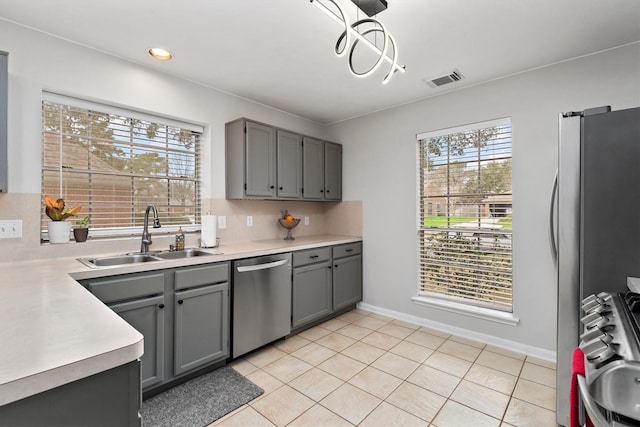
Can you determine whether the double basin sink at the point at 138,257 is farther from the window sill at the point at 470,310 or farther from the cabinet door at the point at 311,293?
the window sill at the point at 470,310

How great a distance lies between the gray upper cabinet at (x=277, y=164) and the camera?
9.91 ft

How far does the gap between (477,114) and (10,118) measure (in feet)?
12.1

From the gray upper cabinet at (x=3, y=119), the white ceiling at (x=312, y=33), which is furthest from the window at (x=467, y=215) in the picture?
the gray upper cabinet at (x=3, y=119)

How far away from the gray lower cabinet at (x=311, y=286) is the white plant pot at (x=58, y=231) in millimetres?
1785

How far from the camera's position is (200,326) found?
2.26 m

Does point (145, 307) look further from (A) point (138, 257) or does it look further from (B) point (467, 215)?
(B) point (467, 215)

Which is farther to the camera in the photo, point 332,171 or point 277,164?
point 332,171

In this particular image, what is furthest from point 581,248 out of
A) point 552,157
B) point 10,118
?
point 10,118

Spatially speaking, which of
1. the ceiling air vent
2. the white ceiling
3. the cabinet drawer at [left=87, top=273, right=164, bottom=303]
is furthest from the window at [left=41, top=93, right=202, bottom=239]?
the ceiling air vent

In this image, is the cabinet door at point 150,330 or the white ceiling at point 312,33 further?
the cabinet door at point 150,330

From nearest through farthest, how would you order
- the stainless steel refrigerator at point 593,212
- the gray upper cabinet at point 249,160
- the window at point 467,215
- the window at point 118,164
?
the stainless steel refrigerator at point 593,212
the window at point 118,164
the window at point 467,215
the gray upper cabinet at point 249,160

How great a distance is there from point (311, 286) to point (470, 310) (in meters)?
1.60

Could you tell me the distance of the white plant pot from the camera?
2.09m

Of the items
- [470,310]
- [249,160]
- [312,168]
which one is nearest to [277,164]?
[249,160]
